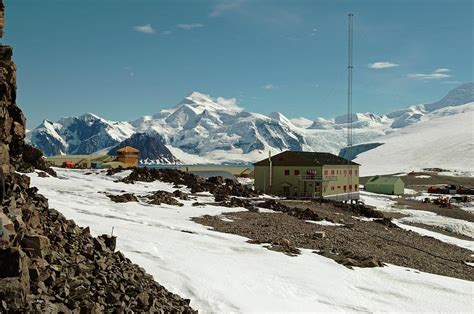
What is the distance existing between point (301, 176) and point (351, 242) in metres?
42.6

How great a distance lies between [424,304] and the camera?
67.4 feet

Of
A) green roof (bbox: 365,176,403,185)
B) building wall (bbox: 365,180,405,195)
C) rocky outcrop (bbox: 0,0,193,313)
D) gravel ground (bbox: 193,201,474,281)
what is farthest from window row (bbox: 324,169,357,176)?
rocky outcrop (bbox: 0,0,193,313)

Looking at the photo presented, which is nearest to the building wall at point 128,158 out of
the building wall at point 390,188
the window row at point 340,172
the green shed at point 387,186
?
the window row at point 340,172

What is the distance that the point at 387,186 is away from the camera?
376ft

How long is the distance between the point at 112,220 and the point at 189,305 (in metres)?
13.9

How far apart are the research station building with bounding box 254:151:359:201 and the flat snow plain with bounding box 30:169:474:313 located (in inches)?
1814

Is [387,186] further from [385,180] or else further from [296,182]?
[296,182]

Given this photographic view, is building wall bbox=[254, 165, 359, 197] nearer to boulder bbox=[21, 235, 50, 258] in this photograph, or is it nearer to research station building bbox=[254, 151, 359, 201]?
research station building bbox=[254, 151, 359, 201]

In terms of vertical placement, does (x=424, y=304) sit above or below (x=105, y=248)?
below

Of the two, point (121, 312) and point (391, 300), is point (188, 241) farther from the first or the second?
point (121, 312)

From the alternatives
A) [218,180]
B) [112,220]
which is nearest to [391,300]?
[112,220]

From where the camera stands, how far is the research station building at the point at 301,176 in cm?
7394

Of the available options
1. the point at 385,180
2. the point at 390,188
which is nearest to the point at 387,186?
the point at 390,188

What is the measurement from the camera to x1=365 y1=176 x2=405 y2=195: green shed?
113963mm
